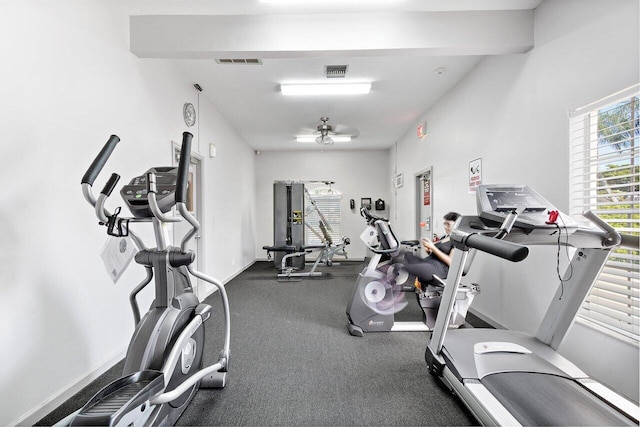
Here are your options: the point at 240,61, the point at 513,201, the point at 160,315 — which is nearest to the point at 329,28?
the point at 240,61

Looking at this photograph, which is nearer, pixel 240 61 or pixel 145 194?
pixel 145 194

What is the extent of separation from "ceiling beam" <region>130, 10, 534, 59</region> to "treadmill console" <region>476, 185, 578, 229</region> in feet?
4.87

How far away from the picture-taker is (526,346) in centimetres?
186

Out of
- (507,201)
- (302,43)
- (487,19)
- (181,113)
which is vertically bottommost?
(507,201)

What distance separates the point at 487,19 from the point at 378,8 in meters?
0.96

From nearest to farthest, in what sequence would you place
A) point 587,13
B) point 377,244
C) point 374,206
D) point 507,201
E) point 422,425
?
point 422,425
point 507,201
point 587,13
point 377,244
point 374,206

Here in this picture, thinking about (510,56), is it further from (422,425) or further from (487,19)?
(422,425)

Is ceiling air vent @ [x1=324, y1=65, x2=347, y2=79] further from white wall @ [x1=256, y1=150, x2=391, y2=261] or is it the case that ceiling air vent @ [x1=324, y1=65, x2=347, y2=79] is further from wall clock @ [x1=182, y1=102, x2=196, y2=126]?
white wall @ [x1=256, y1=150, x2=391, y2=261]

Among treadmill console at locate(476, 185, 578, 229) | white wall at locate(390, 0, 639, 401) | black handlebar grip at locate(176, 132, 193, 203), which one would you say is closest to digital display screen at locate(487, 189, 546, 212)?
treadmill console at locate(476, 185, 578, 229)

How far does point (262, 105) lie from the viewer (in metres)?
4.17

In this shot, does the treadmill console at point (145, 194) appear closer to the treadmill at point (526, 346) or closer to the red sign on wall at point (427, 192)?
the treadmill at point (526, 346)

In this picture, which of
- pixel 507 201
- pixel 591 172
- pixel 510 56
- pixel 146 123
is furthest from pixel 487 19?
pixel 146 123

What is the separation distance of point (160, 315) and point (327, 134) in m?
4.49

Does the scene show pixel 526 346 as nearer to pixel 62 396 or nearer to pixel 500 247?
pixel 500 247
